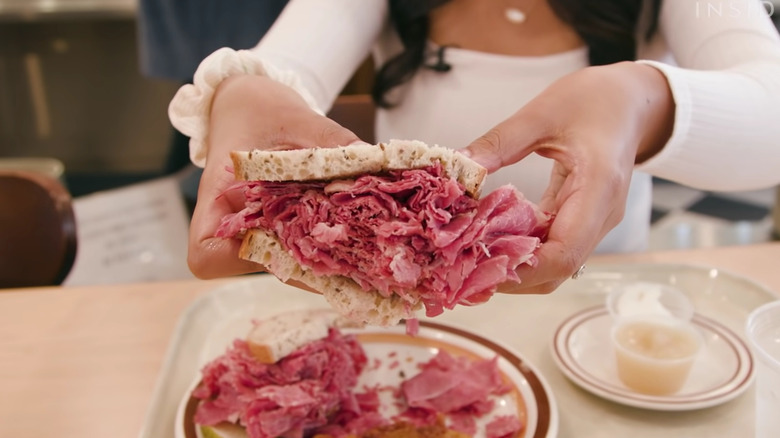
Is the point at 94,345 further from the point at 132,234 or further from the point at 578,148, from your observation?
the point at 132,234

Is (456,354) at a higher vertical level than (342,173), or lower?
lower

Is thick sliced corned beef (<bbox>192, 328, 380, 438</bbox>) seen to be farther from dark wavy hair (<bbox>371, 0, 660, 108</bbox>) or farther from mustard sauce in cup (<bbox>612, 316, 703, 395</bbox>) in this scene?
dark wavy hair (<bbox>371, 0, 660, 108</bbox>)

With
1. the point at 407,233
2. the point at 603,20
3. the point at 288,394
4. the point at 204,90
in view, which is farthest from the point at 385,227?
the point at 603,20

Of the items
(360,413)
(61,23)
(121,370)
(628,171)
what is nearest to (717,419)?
(628,171)

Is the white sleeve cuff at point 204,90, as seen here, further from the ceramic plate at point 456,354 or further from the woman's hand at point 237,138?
the ceramic plate at point 456,354

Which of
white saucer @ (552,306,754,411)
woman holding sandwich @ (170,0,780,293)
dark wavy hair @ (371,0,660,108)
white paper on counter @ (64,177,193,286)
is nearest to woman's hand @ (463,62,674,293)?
woman holding sandwich @ (170,0,780,293)

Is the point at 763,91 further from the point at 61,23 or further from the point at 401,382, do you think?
the point at 61,23
